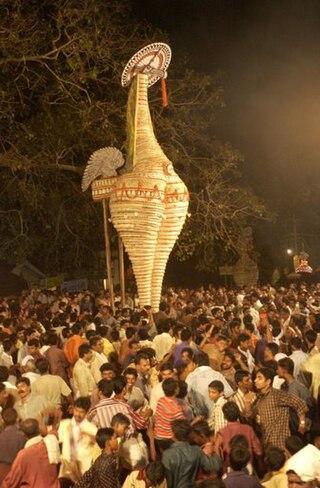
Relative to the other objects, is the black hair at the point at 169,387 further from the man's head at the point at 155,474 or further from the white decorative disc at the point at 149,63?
the white decorative disc at the point at 149,63

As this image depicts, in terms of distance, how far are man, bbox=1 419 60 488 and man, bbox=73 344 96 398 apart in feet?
6.66

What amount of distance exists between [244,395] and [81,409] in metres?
1.44

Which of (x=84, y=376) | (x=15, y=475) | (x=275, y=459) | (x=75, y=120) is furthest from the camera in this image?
(x=75, y=120)

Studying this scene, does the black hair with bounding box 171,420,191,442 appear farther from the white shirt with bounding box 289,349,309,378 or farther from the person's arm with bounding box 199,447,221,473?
the white shirt with bounding box 289,349,309,378

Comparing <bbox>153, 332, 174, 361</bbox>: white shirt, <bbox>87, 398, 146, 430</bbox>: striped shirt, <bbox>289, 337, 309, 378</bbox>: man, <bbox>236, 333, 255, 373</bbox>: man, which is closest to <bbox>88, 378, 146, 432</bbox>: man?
<bbox>87, 398, 146, 430</bbox>: striped shirt

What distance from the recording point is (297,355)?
24.3 ft

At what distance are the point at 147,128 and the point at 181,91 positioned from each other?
482cm

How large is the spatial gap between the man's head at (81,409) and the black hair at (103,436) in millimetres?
565

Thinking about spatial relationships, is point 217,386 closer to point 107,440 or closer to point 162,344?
point 107,440

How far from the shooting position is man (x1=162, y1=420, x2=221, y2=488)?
4758mm

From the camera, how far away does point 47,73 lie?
662 inches

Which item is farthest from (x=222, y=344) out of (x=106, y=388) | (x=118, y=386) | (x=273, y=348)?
(x=106, y=388)

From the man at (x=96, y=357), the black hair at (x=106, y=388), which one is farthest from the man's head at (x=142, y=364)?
the black hair at (x=106, y=388)

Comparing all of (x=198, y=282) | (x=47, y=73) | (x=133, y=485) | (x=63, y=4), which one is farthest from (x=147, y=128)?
(x=198, y=282)
